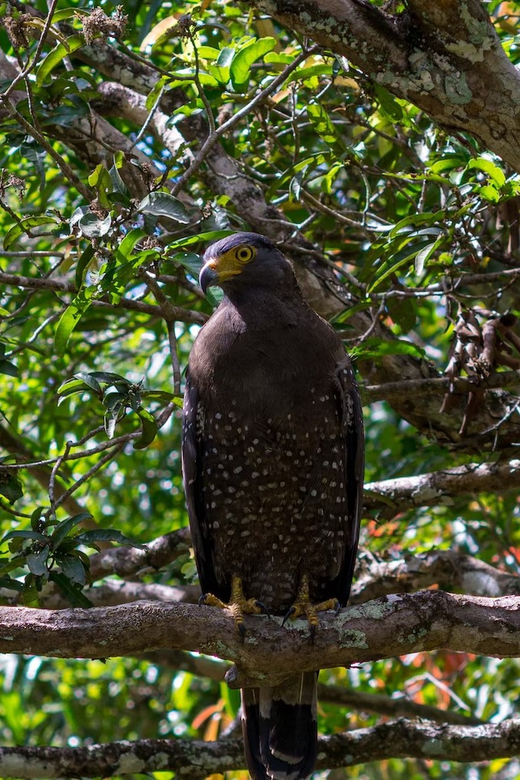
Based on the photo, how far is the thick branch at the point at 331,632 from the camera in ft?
9.75

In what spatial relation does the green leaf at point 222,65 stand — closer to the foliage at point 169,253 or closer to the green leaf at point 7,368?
the foliage at point 169,253

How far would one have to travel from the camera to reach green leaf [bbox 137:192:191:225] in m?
3.45

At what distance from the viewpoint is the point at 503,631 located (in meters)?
3.20

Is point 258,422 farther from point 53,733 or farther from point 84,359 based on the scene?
point 53,733

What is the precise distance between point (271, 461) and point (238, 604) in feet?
1.98

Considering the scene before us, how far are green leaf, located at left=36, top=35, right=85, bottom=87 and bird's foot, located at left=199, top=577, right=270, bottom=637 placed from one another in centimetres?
232

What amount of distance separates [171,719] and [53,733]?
0.91 m

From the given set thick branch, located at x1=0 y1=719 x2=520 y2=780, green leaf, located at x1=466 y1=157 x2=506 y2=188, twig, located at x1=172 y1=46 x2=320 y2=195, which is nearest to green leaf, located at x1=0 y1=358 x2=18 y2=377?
twig, located at x1=172 y1=46 x2=320 y2=195

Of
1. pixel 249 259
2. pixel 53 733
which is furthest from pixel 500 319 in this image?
pixel 53 733

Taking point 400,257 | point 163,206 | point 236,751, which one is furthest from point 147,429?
point 236,751

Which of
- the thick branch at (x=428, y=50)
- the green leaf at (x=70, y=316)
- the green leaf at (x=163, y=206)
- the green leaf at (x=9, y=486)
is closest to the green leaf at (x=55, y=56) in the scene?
the green leaf at (x=163, y=206)

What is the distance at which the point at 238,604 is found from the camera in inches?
144

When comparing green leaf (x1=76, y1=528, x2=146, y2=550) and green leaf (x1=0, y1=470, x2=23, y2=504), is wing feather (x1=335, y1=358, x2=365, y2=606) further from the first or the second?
green leaf (x1=0, y1=470, x2=23, y2=504)

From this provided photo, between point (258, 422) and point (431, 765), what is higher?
point (258, 422)
